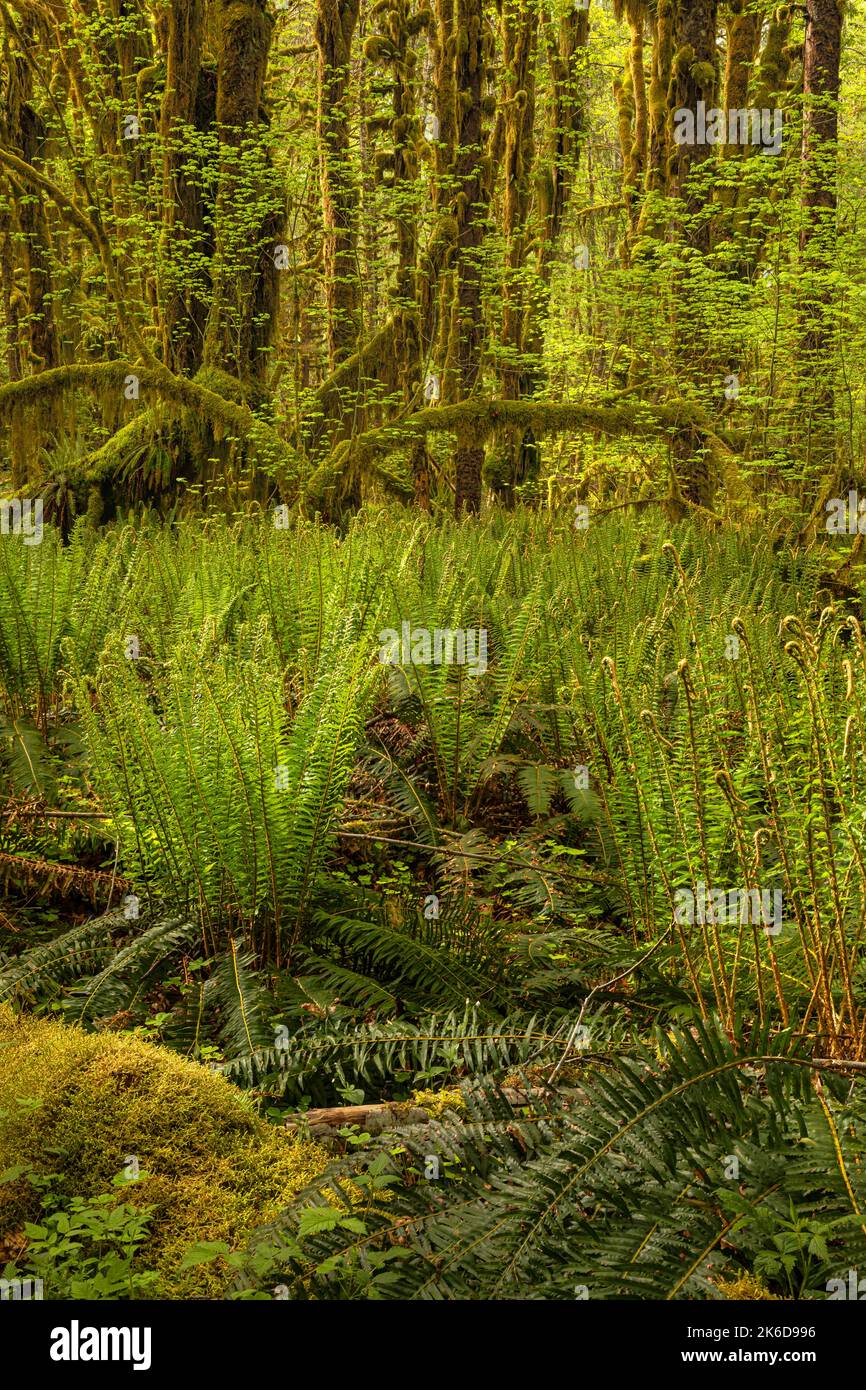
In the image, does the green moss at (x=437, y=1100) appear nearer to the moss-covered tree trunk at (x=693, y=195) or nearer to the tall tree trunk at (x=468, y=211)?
the moss-covered tree trunk at (x=693, y=195)

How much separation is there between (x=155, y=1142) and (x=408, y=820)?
1.58m

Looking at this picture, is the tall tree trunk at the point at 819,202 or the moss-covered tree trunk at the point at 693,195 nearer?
the tall tree trunk at the point at 819,202

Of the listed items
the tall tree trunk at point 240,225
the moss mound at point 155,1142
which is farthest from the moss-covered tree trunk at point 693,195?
the moss mound at point 155,1142

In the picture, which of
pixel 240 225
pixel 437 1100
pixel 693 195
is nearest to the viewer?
pixel 437 1100

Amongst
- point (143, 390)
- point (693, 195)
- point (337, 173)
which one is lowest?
point (143, 390)

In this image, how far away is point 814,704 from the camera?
5.34ft

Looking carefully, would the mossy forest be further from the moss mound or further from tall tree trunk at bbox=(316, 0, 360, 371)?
tall tree trunk at bbox=(316, 0, 360, 371)

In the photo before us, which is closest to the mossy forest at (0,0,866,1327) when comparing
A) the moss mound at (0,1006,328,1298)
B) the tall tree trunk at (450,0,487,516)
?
the moss mound at (0,1006,328,1298)

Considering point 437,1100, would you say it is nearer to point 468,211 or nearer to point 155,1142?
point 155,1142

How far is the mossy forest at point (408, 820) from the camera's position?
123 cm

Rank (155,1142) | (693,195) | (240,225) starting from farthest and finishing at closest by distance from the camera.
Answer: (693,195), (240,225), (155,1142)

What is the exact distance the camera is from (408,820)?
9.73 ft

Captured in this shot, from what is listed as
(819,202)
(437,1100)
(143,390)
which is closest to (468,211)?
(819,202)

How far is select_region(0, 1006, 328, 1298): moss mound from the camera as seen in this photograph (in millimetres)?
1321
